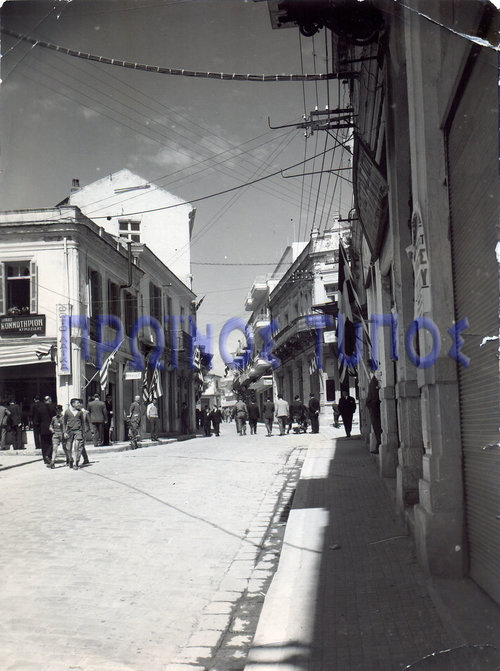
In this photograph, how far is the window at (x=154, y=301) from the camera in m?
34.1

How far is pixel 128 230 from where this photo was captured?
35.6 metres

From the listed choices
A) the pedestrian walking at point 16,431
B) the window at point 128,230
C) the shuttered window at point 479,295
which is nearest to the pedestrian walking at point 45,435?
the pedestrian walking at point 16,431

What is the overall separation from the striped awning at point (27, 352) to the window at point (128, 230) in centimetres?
1298

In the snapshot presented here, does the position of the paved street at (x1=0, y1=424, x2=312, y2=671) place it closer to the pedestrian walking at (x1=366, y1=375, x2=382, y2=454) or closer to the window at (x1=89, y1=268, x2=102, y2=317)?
the pedestrian walking at (x1=366, y1=375, x2=382, y2=454)

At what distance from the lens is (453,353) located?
4863 millimetres

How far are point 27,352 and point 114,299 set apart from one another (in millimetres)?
5935

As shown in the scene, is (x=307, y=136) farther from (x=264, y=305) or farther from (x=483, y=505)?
(x=264, y=305)

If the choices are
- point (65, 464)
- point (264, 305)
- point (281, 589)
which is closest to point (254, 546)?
point (281, 589)

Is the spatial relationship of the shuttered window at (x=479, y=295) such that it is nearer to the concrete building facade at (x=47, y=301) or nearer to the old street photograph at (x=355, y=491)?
the old street photograph at (x=355, y=491)

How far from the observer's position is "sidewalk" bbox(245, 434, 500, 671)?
3.57 metres

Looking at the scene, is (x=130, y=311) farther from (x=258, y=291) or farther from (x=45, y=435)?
(x=258, y=291)

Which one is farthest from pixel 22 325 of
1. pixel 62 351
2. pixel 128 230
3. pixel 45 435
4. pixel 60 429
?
pixel 128 230

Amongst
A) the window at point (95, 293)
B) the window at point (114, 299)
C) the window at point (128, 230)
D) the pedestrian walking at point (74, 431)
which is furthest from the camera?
the window at point (128, 230)

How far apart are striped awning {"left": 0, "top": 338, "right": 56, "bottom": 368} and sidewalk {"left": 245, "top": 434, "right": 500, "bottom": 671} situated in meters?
17.2
